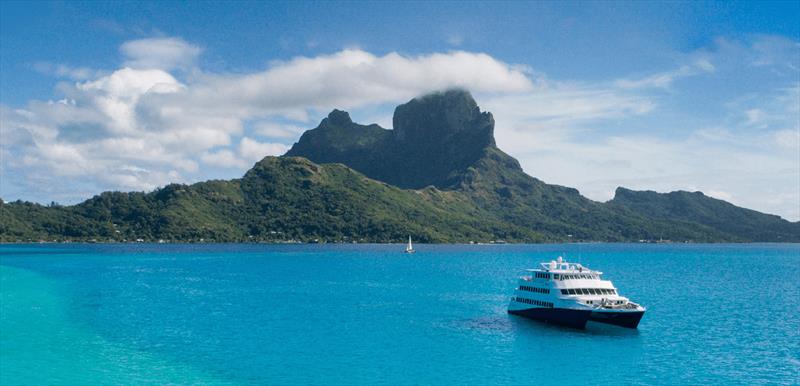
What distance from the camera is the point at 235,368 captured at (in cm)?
6406

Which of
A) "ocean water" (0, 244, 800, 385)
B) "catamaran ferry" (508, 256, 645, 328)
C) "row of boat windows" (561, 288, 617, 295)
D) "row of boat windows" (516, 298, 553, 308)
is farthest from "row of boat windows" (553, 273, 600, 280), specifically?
"ocean water" (0, 244, 800, 385)

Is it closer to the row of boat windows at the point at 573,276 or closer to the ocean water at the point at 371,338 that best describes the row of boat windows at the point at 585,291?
the row of boat windows at the point at 573,276

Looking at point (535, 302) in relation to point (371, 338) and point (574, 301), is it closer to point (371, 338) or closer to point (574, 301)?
point (574, 301)

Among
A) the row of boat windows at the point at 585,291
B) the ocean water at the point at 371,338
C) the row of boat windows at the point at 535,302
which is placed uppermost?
the row of boat windows at the point at 585,291

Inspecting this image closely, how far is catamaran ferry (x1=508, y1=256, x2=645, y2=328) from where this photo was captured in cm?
8419

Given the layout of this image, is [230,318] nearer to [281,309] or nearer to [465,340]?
[281,309]

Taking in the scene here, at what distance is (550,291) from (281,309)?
47205 mm

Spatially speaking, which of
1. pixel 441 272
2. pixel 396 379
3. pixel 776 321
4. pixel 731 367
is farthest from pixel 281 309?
pixel 441 272

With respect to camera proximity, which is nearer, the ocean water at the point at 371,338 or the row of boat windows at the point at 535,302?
the ocean water at the point at 371,338

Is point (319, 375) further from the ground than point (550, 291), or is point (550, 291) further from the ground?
point (550, 291)

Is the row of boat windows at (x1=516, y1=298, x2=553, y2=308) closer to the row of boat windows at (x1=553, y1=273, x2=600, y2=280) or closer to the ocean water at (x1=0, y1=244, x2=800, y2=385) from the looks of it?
the ocean water at (x1=0, y1=244, x2=800, y2=385)

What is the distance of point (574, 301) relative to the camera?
87.3 m

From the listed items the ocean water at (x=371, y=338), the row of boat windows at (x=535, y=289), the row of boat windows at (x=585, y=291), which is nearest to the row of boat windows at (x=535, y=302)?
the row of boat windows at (x=535, y=289)

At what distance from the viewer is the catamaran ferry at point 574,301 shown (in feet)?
276
